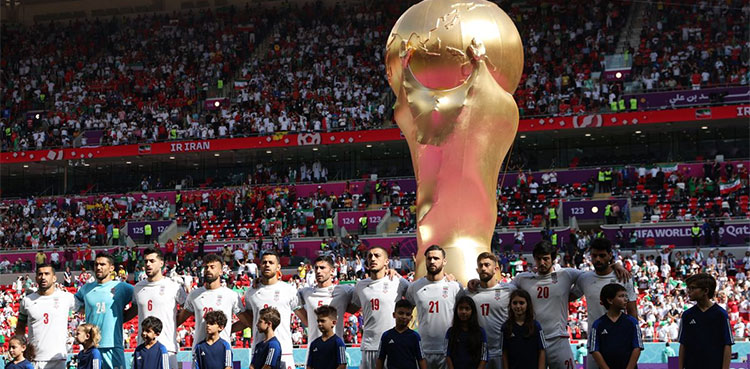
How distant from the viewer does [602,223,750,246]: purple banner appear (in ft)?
101

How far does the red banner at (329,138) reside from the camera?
3672 cm

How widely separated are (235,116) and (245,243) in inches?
364

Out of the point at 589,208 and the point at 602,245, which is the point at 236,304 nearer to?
the point at 602,245

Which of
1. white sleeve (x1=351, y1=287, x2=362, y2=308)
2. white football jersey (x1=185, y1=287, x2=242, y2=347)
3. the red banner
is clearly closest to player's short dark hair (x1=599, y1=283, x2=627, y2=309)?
white sleeve (x1=351, y1=287, x2=362, y2=308)

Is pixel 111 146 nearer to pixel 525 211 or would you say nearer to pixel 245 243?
pixel 245 243

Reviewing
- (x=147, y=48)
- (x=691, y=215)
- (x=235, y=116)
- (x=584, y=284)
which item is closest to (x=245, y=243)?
(x=235, y=116)

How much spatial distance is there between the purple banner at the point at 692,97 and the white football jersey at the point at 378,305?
28986 mm

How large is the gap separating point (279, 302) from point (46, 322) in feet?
8.66

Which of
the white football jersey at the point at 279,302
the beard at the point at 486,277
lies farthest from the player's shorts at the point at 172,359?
the beard at the point at 486,277

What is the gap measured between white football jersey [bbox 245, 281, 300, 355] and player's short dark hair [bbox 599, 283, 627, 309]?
3589 millimetres

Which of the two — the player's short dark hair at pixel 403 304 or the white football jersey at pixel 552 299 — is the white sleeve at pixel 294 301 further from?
the white football jersey at pixel 552 299

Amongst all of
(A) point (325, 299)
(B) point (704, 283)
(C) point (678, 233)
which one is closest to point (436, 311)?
(A) point (325, 299)

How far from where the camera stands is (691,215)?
32.9 metres

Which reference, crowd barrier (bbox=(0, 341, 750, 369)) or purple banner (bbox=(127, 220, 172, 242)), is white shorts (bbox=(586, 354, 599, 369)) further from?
purple banner (bbox=(127, 220, 172, 242))
